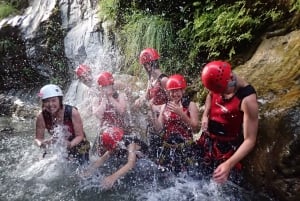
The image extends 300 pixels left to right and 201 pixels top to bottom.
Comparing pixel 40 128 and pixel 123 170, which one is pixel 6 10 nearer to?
pixel 40 128

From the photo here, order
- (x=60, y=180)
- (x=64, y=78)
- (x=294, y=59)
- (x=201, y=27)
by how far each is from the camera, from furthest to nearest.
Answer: (x=64, y=78) → (x=201, y=27) → (x=60, y=180) → (x=294, y=59)

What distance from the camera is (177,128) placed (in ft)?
17.6

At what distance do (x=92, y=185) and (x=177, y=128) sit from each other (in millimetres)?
1488

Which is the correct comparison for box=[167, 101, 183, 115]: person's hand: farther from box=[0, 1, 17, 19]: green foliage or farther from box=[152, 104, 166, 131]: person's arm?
box=[0, 1, 17, 19]: green foliage

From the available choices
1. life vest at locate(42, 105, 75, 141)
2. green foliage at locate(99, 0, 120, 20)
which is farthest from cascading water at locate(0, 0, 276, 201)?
green foliage at locate(99, 0, 120, 20)

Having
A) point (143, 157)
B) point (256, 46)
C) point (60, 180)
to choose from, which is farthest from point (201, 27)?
point (60, 180)

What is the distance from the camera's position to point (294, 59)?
507 cm

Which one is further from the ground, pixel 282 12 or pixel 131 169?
pixel 282 12

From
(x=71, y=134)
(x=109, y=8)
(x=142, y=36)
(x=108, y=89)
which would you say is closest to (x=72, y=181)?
(x=71, y=134)

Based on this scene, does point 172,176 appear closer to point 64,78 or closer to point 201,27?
point 201,27

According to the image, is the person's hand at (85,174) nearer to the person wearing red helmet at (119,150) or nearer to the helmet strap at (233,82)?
the person wearing red helmet at (119,150)

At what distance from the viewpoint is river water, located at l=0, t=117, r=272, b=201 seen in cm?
495

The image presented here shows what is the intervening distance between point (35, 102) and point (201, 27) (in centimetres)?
600

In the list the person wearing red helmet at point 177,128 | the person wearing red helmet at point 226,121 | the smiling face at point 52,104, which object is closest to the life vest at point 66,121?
the smiling face at point 52,104
